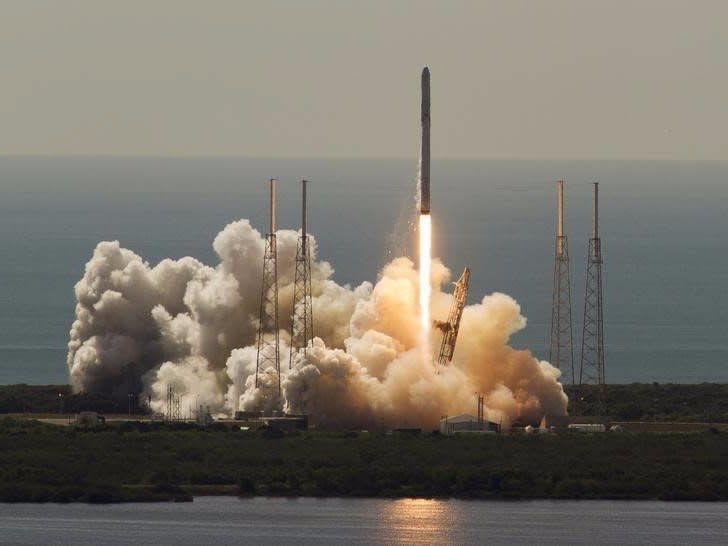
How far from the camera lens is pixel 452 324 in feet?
270

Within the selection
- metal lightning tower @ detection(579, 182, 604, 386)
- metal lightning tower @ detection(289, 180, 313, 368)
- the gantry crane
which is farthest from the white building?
metal lightning tower @ detection(289, 180, 313, 368)

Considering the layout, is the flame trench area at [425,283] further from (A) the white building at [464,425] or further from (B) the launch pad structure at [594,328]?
(B) the launch pad structure at [594,328]

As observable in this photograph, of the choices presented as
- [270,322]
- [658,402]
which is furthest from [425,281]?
[658,402]

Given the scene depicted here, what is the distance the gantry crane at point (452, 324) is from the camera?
8194 centimetres

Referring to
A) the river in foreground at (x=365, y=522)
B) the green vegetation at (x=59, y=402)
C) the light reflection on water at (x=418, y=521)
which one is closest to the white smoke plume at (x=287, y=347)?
the green vegetation at (x=59, y=402)

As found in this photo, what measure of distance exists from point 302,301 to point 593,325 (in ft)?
136

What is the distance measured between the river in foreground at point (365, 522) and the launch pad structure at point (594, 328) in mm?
11514

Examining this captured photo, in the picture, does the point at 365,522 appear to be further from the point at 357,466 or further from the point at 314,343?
the point at 314,343

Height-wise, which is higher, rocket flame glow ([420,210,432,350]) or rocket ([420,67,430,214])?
rocket ([420,67,430,214])

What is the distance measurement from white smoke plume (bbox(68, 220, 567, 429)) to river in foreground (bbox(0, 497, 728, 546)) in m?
9.48

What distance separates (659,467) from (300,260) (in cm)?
1476

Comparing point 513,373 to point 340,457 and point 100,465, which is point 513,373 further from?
point 100,465

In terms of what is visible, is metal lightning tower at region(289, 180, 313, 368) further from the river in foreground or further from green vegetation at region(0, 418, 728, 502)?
the river in foreground

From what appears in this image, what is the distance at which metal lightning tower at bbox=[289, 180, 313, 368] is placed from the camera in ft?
277
